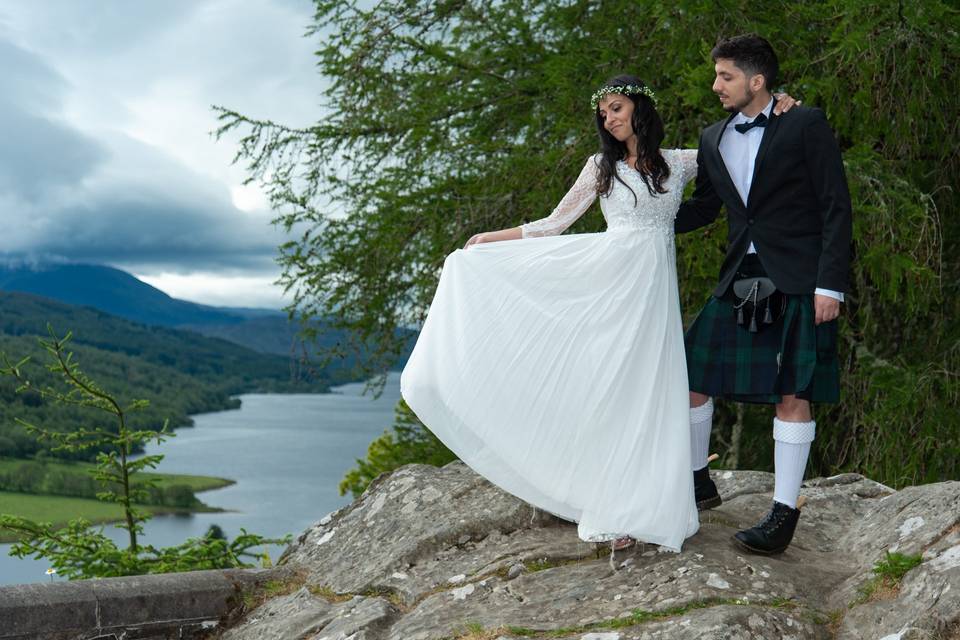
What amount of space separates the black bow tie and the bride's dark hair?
1.07 ft

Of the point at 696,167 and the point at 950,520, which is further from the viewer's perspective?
the point at 696,167

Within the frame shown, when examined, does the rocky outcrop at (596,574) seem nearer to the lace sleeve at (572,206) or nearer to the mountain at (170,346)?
the lace sleeve at (572,206)

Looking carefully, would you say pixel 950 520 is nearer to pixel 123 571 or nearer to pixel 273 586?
pixel 273 586

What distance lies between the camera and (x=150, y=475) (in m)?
7.11

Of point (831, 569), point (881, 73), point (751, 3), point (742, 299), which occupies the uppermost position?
point (751, 3)

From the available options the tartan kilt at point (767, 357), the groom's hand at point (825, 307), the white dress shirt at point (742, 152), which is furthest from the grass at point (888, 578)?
the white dress shirt at point (742, 152)

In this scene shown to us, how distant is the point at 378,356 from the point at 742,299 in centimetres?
764

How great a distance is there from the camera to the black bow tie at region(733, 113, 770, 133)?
3.96 meters

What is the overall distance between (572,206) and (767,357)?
107cm

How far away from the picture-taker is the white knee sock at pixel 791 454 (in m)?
4.11

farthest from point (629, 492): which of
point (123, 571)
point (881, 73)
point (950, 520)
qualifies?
point (881, 73)

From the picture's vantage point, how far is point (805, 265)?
389 centimetres

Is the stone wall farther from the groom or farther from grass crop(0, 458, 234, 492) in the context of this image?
grass crop(0, 458, 234, 492)

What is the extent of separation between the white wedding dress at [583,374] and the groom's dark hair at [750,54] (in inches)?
19.0
